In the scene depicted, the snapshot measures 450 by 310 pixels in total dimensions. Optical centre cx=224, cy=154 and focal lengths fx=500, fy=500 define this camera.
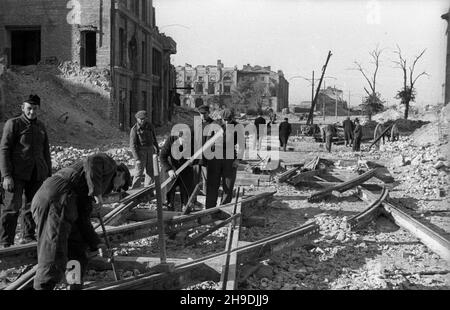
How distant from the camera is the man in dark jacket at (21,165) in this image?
19.2ft

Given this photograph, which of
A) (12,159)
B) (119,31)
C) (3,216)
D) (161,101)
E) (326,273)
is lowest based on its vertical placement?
(326,273)

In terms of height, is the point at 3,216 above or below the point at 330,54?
below

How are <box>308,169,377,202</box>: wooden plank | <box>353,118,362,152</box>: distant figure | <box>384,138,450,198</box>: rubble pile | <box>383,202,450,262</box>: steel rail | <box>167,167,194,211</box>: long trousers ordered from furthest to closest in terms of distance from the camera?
<box>353,118,362,152</box>: distant figure
<box>384,138,450,198</box>: rubble pile
<box>308,169,377,202</box>: wooden plank
<box>167,167,194,211</box>: long trousers
<box>383,202,450,262</box>: steel rail

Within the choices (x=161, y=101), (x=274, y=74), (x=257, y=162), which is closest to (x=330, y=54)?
(x=161, y=101)

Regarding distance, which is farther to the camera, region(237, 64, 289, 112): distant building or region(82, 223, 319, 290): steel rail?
region(237, 64, 289, 112): distant building

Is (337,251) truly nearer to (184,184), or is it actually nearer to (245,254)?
(245,254)

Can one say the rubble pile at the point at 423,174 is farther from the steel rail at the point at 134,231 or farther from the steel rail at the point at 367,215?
the steel rail at the point at 134,231

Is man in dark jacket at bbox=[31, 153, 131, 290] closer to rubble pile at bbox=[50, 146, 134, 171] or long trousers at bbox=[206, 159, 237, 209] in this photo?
long trousers at bbox=[206, 159, 237, 209]

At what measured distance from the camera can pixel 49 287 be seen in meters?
4.07

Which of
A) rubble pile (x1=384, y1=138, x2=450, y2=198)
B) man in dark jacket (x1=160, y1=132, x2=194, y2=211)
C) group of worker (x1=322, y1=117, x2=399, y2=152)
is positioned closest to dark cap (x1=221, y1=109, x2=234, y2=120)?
man in dark jacket (x1=160, y1=132, x2=194, y2=211)

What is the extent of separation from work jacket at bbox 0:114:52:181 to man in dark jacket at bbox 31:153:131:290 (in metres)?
1.85

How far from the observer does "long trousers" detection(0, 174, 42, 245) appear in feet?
19.1
